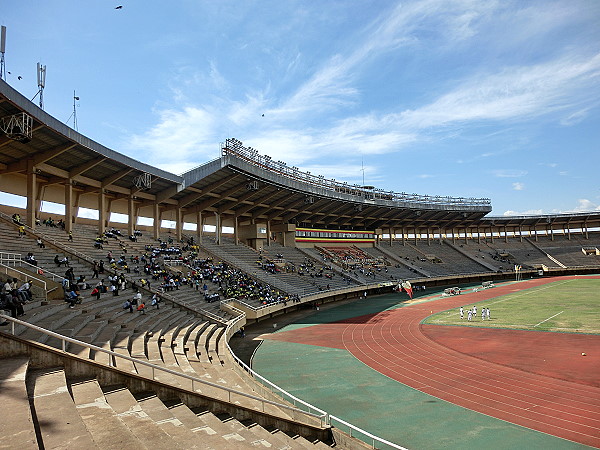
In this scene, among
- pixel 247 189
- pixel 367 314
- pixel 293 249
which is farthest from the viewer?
pixel 293 249

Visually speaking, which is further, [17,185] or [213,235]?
[213,235]

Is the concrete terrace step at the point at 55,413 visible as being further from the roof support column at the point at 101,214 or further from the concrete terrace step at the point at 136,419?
the roof support column at the point at 101,214

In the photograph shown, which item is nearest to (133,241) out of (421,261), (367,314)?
(367,314)

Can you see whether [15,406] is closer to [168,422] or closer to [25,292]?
[168,422]

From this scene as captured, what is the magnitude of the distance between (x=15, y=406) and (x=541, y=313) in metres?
35.8

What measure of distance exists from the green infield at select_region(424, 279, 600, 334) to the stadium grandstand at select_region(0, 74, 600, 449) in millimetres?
15842

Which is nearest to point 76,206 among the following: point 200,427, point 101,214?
point 101,214

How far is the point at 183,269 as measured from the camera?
32.5 m

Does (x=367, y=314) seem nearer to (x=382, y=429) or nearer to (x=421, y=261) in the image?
(x=382, y=429)

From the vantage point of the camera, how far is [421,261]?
71.1 metres

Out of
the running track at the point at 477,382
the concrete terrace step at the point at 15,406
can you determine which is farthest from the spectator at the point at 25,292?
the running track at the point at 477,382

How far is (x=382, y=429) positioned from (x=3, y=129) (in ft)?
73.5

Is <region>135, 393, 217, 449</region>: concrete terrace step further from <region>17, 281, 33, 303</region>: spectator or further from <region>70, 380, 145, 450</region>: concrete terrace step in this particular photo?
<region>17, 281, 33, 303</region>: spectator

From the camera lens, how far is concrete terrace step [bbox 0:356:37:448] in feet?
15.7
